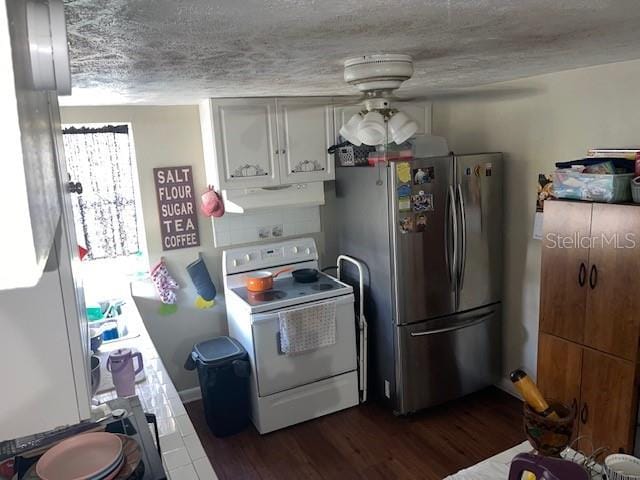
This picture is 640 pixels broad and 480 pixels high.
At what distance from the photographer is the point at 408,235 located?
2852mm

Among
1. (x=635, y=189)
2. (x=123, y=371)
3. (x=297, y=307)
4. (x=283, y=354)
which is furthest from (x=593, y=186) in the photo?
(x=123, y=371)

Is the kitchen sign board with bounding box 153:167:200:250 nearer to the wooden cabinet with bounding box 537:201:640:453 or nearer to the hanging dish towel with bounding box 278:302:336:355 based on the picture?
the hanging dish towel with bounding box 278:302:336:355

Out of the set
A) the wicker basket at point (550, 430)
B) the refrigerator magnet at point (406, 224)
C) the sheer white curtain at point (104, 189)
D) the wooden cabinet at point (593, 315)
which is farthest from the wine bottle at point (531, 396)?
the sheer white curtain at point (104, 189)

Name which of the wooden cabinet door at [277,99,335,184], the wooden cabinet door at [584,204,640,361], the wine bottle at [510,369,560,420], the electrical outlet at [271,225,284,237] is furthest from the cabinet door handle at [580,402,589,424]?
the electrical outlet at [271,225,284,237]

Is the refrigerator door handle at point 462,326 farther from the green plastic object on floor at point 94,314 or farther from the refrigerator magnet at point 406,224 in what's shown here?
the green plastic object on floor at point 94,314

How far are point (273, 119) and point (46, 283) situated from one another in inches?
86.5

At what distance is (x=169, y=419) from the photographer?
1781 mm

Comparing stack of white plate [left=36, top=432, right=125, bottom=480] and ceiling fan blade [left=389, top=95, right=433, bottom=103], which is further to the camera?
ceiling fan blade [left=389, top=95, right=433, bottom=103]

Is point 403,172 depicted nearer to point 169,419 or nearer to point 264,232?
point 264,232

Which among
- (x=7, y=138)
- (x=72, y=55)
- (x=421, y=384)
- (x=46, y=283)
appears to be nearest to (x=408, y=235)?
(x=421, y=384)

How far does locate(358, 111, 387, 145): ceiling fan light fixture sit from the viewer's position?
2.08 meters

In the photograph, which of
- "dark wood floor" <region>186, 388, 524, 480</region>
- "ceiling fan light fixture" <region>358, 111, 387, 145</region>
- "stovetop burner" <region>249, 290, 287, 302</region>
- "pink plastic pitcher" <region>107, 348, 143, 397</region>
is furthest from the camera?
"stovetop burner" <region>249, 290, 287, 302</region>

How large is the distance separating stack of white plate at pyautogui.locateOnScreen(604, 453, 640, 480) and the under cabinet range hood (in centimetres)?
230

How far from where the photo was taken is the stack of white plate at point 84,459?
37.8 inches
